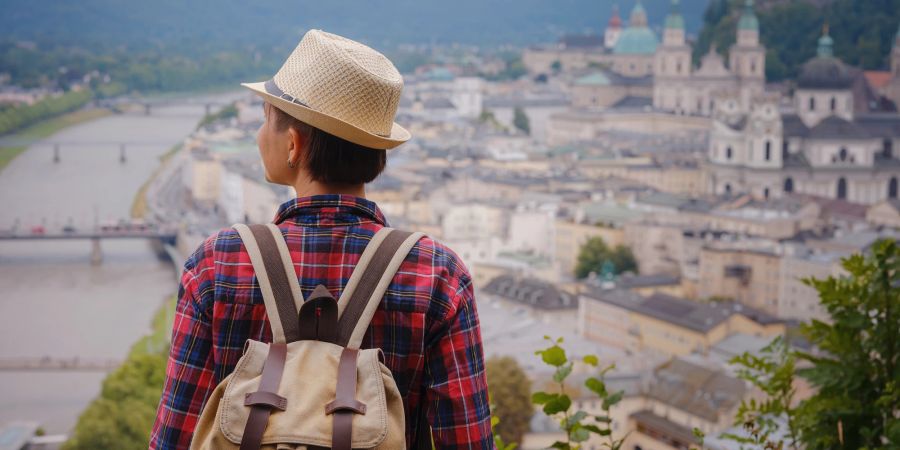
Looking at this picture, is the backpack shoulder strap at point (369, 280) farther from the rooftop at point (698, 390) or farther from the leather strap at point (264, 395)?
the rooftop at point (698, 390)

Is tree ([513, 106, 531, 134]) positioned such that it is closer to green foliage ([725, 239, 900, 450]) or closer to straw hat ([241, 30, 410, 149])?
green foliage ([725, 239, 900, 450])

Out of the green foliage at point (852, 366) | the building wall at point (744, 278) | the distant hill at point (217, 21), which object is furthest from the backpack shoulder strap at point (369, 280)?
the distant hill at point (217, 21)

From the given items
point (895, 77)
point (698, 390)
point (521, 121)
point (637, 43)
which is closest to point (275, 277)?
point (698, 390)

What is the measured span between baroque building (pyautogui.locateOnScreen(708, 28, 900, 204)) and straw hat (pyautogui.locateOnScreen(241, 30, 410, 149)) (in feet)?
52.4

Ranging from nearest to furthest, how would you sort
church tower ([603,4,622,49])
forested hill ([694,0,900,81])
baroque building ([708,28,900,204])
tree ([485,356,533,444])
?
tree ([485,356,533,444])
baroque building ([708,28,900,204])
forested hill ([694,0,900,81])
church tower ([603,4,622,49])

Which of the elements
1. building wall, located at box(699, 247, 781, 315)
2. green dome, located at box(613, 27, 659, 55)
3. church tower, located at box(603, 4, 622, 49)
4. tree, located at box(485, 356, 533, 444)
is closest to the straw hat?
tree, located at box(485, 356, 533, 444)

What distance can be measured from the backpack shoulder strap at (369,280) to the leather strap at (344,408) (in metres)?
0.02

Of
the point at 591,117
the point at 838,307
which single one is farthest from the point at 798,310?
the point at 591,117

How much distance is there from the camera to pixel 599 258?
13.1 m

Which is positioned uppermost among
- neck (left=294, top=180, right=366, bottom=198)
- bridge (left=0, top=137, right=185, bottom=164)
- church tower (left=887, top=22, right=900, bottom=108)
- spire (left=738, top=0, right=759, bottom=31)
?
spire (left=738, top=0, right=759, bottom=31)

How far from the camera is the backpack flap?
1.93ft

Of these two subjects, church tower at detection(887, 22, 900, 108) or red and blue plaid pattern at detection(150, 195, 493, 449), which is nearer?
red and blue plaid pattern at detection(150, 195, 493, 449)

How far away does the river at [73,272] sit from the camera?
26.3 feet

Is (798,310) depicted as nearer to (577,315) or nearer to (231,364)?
(577,315)
